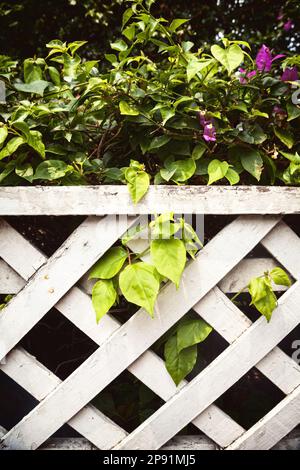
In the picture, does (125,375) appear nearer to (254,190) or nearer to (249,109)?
(254,190)

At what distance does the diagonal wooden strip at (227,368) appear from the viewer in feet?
3.29

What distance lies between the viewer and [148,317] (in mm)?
977

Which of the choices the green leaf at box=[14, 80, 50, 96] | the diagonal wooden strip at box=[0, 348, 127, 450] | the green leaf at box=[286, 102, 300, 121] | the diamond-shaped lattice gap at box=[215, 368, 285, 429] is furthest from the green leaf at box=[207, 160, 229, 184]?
the diamond-shaped lattice gap at box=[215, 368, 285, 429]

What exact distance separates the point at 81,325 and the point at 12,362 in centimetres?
22

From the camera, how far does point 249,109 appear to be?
3.20 feet

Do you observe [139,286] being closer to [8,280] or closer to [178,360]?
[178,360]

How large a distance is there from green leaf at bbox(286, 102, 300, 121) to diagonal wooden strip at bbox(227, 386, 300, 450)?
761 millimetres

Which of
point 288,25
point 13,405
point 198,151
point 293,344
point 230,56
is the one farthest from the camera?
point 288,25

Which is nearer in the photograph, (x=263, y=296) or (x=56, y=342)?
(x=263, y=296)

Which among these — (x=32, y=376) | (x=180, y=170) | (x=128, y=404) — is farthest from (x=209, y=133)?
(x=128, y=404)

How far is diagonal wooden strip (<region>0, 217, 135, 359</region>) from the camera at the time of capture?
936mm

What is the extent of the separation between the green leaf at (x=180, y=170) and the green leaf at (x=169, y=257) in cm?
17

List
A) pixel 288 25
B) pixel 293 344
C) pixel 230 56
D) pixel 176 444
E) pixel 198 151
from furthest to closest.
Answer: pixel 288 25
pixel 293 344
pixel 176 444
pixel 198 151
pixel 230 56

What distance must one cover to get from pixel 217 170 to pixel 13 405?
3.70 feet
